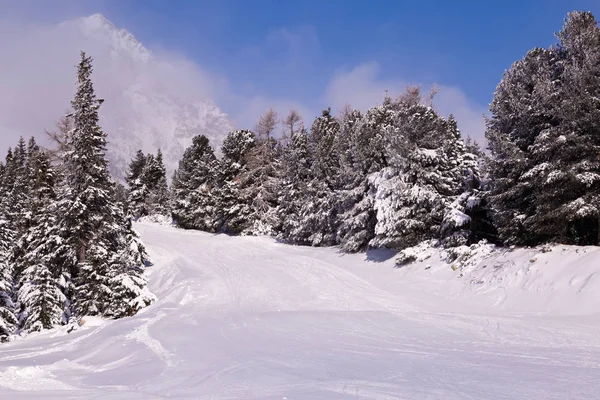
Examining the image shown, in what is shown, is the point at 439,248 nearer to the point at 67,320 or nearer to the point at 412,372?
the point at 412,372

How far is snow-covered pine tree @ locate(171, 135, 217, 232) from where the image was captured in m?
45.7

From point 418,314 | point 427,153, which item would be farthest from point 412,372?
point 427,153

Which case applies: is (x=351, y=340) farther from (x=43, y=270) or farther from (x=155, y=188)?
(x=155, y=188)

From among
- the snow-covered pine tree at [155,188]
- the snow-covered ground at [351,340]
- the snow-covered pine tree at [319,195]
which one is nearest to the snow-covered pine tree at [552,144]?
the snow-covered ground at [351,340]

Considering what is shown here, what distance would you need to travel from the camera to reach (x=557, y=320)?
11.1 metres

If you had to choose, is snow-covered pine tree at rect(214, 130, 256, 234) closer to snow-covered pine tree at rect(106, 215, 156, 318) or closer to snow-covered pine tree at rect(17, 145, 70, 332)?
snow-covered pine tree at rect(17, 145, 70, 332)

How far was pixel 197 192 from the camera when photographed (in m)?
47.5

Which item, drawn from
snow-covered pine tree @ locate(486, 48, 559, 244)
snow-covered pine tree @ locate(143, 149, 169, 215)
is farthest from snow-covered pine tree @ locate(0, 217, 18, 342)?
snow-covered pine tree @ locate(143, 149, 169, 215)

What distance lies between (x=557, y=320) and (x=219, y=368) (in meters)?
9.61

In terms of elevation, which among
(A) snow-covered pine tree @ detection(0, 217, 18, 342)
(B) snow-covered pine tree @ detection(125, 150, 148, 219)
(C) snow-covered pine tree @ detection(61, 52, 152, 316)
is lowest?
(A) snow-covered pine tree @ detection(0, 217, 18, 342)

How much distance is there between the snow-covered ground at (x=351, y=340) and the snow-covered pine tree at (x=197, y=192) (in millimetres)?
23486

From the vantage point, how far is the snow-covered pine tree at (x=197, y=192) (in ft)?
150

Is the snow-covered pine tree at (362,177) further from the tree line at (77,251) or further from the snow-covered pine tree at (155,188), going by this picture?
the snow-covered pine tree at (155,188)

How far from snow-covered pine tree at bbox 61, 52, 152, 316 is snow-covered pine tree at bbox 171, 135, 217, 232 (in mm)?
22522
